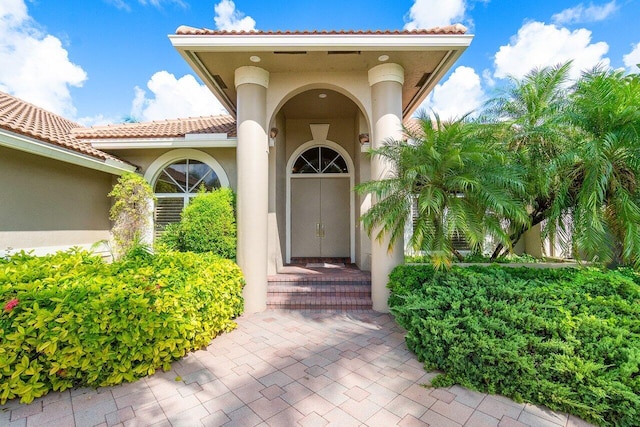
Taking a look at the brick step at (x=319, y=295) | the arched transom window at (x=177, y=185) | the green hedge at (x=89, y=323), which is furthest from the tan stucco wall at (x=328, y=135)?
the green hedge at (x=89, y=323)

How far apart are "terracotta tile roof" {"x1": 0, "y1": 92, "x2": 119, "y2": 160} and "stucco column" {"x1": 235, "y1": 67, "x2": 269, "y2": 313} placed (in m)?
4.12

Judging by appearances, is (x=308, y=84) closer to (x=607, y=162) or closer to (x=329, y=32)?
(x=329, y=32)

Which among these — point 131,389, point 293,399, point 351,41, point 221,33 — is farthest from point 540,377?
point 221,33

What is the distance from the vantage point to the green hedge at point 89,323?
10.3 feet

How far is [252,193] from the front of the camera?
20.5 feet

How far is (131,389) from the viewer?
344cm

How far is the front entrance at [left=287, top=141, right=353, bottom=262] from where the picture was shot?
32.0ft

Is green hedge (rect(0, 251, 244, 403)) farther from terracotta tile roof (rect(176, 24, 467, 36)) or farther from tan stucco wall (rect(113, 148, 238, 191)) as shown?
terracotta tile roof (rect(176, 24, 467, 36))

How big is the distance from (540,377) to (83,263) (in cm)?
682

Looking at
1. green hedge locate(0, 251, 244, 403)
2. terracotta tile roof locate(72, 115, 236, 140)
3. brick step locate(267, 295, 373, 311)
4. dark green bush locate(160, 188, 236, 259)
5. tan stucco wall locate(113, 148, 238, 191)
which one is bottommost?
brick step locate(267, 295, 373, 311)

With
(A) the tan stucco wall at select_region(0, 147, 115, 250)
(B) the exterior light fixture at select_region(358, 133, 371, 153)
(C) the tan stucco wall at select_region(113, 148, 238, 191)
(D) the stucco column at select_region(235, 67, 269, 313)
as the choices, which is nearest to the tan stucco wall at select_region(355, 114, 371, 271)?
(B) the exterior light fixture at select_region(358, 133, 371, 153)

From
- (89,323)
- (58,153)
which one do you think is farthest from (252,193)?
(58,153)

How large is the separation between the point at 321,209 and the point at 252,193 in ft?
12.6

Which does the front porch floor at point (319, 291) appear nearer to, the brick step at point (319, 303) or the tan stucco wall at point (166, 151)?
the brick step at point (319, 303)
